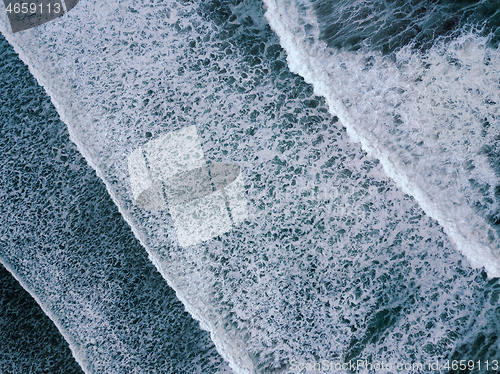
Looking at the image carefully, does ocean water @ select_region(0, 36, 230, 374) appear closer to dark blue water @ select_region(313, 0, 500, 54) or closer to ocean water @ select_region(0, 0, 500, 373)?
ocean water @ select_region(0, 0, 500, 373)

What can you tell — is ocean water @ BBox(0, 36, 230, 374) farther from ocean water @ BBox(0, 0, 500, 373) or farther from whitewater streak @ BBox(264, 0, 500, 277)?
whitewater streak @ BBox(264, 0, 500, 277)

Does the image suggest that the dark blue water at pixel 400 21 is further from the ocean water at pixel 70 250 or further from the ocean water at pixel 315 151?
the ocean water at pixel 70 250

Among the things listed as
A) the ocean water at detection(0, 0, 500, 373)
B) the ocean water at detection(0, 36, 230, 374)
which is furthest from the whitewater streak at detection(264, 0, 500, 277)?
the ocean water at detection(0, 36, 230, 374)

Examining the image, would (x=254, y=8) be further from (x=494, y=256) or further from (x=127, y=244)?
(x=494, y=256)

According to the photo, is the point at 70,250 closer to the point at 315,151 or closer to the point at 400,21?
the point at 315,151

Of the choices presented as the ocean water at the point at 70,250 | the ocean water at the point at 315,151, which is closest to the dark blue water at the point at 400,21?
the ocean water at the point at 315,151

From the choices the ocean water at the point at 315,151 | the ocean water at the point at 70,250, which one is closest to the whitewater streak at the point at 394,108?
the ocean water at the point at 315,151

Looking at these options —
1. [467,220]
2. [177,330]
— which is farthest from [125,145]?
[467,220]

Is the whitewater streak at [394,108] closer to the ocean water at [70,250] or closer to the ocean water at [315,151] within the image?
the ocean water at [315,151]
